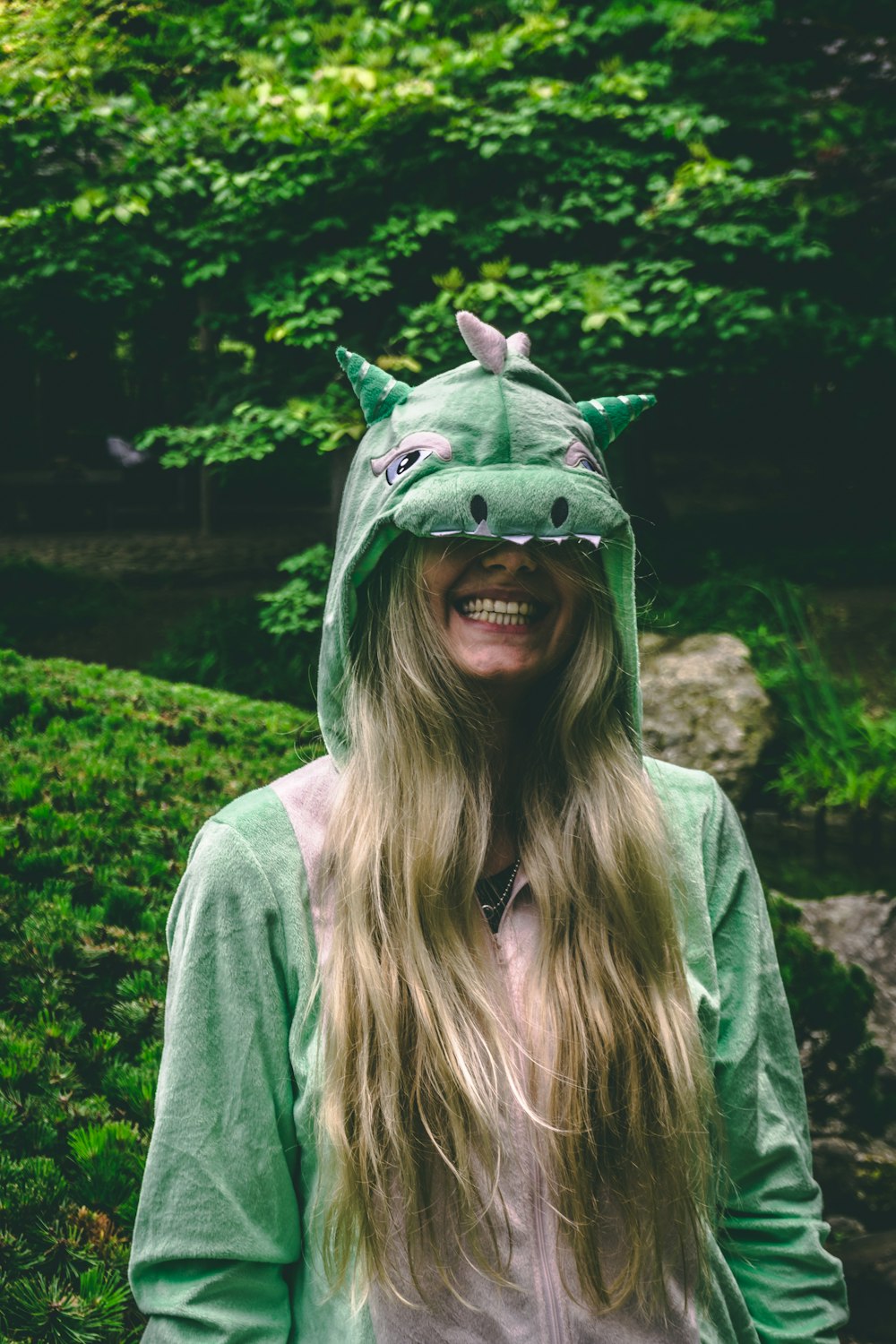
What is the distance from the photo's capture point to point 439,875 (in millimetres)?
1418

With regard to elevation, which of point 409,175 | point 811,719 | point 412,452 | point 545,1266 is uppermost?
point 409,175

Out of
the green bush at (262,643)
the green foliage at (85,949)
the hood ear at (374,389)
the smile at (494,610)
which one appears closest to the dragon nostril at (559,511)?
the smile at (494,610)

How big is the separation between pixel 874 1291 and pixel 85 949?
2.25 metres

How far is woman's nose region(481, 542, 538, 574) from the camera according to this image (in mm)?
1450

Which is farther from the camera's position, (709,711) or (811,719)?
(811,719)

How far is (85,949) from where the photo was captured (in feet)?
9.35

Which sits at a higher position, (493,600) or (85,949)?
(493,600)

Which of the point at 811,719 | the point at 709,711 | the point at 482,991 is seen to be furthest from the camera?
the point at 811,719

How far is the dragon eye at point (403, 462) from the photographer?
1.44 meters

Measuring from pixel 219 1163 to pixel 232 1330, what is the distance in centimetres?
18

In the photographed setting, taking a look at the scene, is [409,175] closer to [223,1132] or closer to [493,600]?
[493,600]

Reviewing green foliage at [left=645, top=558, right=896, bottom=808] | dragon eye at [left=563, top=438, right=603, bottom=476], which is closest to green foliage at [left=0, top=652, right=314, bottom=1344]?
dragon eye at [left=563, top=438, right=603, bottom=476]

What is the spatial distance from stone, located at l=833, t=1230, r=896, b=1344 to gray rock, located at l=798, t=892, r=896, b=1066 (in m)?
0.90

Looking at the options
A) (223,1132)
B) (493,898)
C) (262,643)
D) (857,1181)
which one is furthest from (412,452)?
(262,643)
